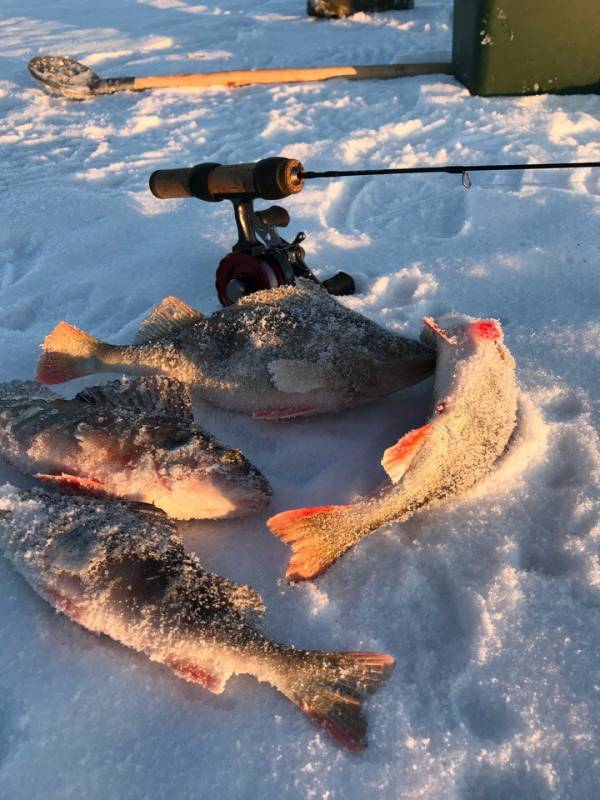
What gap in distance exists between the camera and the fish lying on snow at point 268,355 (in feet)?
8.32

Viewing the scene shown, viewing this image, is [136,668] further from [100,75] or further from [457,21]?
[100,75]

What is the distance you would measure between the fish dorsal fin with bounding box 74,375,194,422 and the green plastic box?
4230 millimetres

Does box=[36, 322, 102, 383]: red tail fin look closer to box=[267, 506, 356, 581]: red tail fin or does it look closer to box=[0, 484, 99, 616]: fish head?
box=[0, 484, 99, 616]: fish head

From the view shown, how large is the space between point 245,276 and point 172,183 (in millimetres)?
547

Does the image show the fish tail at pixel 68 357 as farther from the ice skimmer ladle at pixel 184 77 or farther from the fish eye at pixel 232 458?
the ice skimmer ladle at pixel 184 77

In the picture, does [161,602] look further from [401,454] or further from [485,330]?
[485,330]

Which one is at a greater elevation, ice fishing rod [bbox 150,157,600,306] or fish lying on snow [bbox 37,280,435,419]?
ice fishing rod [bbox 150,157,600,306]

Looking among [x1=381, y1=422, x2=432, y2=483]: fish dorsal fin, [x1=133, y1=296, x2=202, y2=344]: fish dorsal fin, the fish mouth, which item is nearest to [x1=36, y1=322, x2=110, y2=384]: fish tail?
[x1=133, y1=296, x2=202, y2=344]: fish dorsal fin

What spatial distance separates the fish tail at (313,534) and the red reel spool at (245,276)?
1.24m

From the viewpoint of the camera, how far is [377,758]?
64.1 inches

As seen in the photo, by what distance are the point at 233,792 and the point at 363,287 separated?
2.38 metres

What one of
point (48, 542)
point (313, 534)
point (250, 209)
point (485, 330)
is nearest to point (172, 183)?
point (250, 209)

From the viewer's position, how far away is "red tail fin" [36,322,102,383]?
2.87m

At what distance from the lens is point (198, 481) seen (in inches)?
88.0
